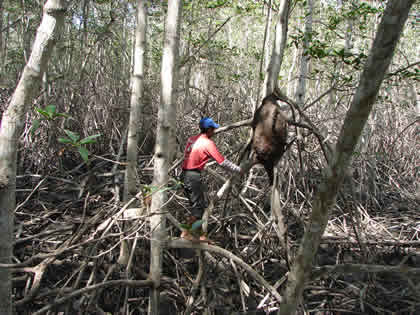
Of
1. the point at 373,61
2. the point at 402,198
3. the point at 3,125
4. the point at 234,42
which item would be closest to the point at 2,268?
the point at 3,125

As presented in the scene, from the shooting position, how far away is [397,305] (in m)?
2.86

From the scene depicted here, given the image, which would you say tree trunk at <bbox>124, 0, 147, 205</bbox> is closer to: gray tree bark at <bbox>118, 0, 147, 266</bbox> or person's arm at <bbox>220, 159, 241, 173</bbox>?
gray tree bark at <bbox>118, 0, 147, 266</bbox>

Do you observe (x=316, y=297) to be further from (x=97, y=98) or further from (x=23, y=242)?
(x=97, y=98)

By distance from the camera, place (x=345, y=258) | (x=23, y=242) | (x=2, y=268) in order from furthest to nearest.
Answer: (x=345, y=258) < (x=23, y=242) < (x=2, y=268)

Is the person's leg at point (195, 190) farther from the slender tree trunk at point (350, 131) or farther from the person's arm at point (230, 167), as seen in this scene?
the slender tree trunk at point (350, 131)

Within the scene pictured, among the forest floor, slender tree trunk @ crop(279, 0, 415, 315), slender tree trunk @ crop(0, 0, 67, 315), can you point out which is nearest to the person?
the forest floor

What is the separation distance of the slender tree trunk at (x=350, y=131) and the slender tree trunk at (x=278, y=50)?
863mm

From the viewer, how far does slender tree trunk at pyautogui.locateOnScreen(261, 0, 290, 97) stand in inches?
81.0

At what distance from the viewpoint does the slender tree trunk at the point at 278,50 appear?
6.75 ft

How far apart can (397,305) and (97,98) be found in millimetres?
3692

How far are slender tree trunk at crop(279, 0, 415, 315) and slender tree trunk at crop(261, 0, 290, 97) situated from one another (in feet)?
2.83

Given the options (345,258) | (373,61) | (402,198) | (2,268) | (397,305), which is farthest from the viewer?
(402,198)

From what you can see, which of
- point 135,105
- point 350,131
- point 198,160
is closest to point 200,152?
point 198,160

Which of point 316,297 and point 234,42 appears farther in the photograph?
point 234,42
